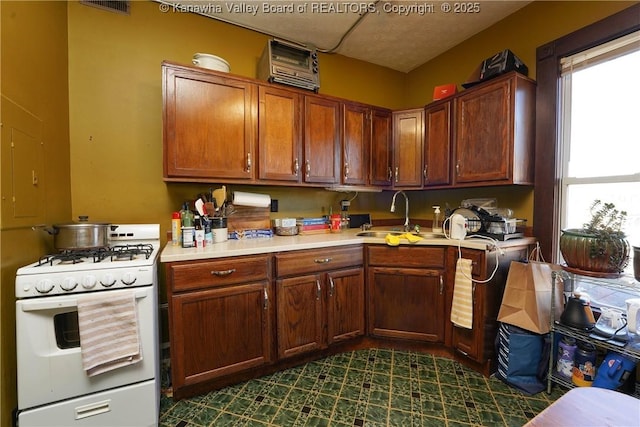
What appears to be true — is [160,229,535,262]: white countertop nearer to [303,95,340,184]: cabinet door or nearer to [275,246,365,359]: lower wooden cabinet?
[275,246,365,359]: lower wooden cabinet

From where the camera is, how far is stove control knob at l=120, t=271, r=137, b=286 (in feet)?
4.26

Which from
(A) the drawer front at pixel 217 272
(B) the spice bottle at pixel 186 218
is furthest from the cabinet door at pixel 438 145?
(B) the spice bottle at pixel 186 218

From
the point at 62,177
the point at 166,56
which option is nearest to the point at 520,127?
the point at 166,56

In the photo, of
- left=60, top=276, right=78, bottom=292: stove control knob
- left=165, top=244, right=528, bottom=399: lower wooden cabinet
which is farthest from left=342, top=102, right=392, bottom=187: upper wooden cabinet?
left=60, top=276, right=78, bottom=292: stove control knob

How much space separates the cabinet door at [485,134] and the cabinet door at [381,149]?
615 millimetres

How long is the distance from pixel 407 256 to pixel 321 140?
3.86 ft

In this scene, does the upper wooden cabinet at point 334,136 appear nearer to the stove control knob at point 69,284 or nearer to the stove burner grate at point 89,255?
the stove burner grate at point 89,255

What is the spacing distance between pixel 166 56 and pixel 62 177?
1.13 m

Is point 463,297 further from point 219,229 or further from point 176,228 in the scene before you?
point 176,228

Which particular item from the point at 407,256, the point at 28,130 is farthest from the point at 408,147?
the point at 28,130

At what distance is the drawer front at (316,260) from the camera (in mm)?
1834

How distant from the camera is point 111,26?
1.92 metres

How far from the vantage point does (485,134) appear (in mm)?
2023

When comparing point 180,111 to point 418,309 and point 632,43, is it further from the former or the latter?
point 632,43
